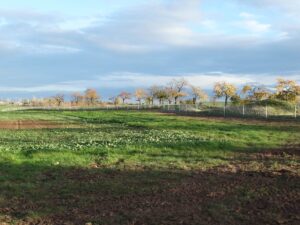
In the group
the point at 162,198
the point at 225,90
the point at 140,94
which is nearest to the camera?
the point at 162,198

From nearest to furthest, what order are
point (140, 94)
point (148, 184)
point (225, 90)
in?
point (148, 184)
point (225, 90)
point (140, 94)

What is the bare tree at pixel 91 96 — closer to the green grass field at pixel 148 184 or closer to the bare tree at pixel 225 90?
the bare tree at pixel 225 90

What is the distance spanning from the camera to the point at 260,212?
9.32 meters

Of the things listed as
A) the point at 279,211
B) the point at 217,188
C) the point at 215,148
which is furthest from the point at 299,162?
the point at 279,211

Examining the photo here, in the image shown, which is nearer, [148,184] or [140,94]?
[148,184]

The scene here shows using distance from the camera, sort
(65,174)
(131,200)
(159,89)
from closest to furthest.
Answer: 1. (131,200)
2. (65,174)
3. (159,89)

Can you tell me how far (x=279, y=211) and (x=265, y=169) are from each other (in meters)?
5.61

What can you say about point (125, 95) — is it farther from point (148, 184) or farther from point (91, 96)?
point (148, 184)

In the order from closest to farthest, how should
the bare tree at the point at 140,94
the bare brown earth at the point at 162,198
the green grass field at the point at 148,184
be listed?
1. the bare brown earth at the point at 162,198
2. the green grass field at the point at 148,184
3. the bare tree at the point at 140,94

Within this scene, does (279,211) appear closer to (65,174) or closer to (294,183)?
(294,183)

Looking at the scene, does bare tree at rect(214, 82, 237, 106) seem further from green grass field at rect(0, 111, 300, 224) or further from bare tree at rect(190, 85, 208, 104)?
green grass field at rect(0, 111, 300, 224)

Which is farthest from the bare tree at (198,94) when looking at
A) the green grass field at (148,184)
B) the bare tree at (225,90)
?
the green grass field at (148,184)

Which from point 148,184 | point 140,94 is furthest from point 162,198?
point 140,94

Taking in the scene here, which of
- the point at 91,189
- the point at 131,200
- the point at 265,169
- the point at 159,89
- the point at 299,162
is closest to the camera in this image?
the point at 131,200
